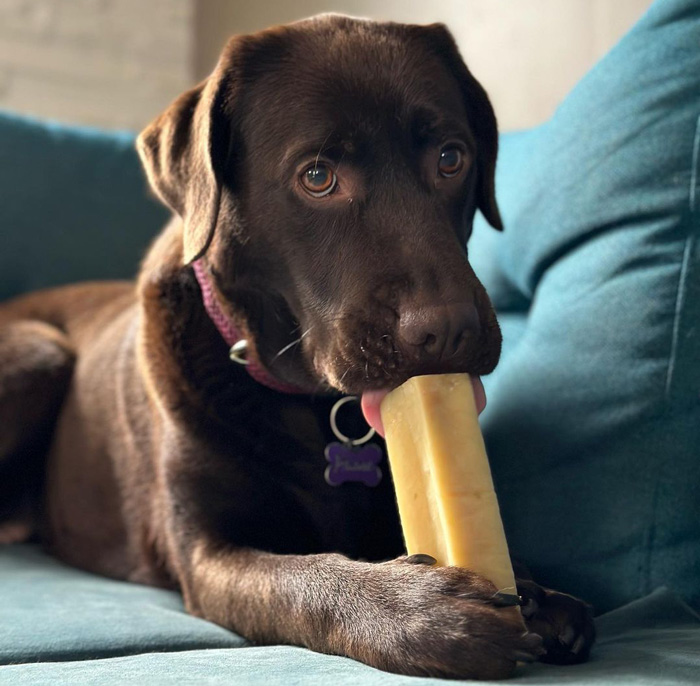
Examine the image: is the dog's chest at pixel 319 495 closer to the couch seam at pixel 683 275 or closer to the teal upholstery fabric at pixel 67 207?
the couch seam at pixel 683 275

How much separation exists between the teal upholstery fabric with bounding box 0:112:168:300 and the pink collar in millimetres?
1478

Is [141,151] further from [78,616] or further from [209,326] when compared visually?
[78,616]

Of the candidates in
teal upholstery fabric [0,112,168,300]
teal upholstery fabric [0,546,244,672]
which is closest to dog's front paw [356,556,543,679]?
teal upholstery fabric [0,546,244,672]

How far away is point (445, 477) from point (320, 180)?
21.2 inches

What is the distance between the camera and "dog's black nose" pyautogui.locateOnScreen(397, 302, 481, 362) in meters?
1.23

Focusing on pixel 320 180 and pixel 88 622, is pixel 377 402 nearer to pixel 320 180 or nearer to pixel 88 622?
pixel 320 180

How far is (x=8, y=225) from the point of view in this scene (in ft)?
9.66

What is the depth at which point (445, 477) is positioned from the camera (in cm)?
120

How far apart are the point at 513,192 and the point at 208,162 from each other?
0.86 m

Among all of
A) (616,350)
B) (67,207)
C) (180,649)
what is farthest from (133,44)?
(180,649)

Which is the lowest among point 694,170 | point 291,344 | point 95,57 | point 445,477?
point 445,477

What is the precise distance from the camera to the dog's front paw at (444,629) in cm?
104

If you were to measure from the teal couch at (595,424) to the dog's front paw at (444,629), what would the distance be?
38mm

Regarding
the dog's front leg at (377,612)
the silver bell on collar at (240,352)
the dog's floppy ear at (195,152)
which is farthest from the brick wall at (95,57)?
the dog's front leg at (377,612)
